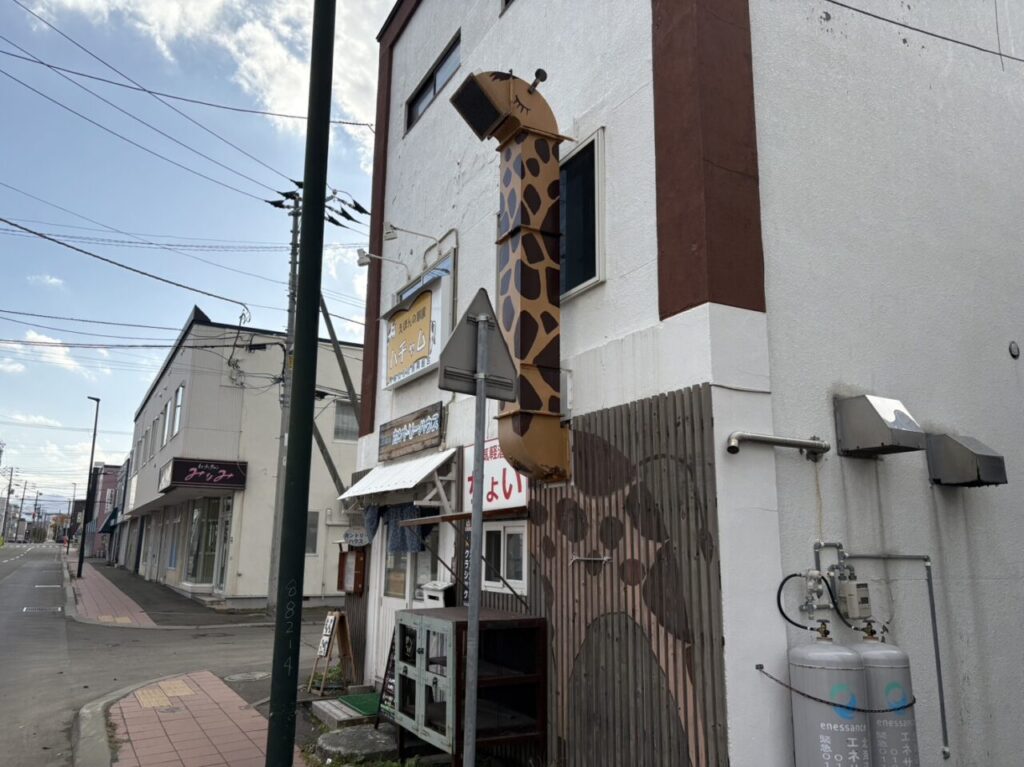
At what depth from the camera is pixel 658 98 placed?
19.7ft

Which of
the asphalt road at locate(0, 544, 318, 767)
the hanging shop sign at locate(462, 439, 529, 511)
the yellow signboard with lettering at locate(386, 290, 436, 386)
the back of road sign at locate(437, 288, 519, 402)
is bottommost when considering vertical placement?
the asphalt road at locate(0, 544, 318, 767)

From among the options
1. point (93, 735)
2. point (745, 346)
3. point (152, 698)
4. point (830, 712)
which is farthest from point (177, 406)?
point (830, 712)

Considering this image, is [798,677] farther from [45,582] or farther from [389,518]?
[45,582]

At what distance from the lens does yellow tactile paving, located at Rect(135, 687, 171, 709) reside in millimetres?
9352

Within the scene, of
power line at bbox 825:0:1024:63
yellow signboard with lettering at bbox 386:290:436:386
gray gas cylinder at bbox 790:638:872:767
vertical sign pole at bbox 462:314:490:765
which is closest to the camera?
vertical sign pole at bbox 462:314:490:765

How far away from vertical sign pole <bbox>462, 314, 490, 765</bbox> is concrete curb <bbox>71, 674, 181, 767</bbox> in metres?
5.21

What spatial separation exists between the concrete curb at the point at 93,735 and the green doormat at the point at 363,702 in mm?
2437

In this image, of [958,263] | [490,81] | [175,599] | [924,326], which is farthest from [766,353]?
[175,599]

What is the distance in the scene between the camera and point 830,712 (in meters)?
4.56

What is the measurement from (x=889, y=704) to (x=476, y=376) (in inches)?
128

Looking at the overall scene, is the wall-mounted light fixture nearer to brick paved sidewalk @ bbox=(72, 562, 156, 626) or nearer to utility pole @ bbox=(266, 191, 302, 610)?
utility pole @ bbox=(266, 191, 302, 610)

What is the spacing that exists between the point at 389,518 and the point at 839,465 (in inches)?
238

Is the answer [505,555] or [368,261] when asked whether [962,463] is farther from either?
[368,261]

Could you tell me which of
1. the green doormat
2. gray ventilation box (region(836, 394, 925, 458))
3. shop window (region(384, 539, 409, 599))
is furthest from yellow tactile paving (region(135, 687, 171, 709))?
gray ventilation box (region(836, 394, 925, 458))
